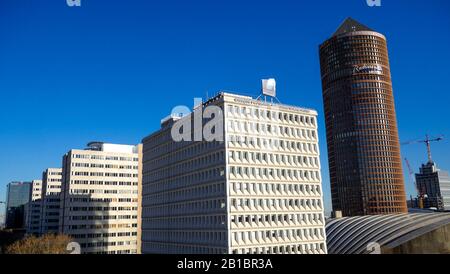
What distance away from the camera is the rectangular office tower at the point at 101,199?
152500mm

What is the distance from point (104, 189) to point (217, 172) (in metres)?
95.0

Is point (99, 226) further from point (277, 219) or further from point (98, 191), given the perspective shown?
point (277, 219)

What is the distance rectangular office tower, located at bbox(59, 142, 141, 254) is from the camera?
152500 millimetres

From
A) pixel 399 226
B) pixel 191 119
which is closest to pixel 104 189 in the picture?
pixel 191 119

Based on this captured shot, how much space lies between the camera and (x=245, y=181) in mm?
83562

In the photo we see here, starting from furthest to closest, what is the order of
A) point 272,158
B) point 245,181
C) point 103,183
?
point 103,183
point 272,158
point 245,181

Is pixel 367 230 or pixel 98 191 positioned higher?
pixel 98 191

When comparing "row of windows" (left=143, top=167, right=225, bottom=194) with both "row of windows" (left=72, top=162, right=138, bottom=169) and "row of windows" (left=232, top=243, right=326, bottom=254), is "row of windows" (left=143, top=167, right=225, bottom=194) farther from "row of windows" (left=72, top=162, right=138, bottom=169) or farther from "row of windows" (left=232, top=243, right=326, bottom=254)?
"row of windows" (left=72, top=162, right=138, bottom=169)

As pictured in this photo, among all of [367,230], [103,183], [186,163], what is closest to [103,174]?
[103,183]

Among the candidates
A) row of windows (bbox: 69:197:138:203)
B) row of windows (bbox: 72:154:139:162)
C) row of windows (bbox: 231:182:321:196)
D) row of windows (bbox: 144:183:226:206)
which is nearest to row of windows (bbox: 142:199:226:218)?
row of windows (bbox: 144:183:226:206)

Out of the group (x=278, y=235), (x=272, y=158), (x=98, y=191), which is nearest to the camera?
(x=278, y=235)

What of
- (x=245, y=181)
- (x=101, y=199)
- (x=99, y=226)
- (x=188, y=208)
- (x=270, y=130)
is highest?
(x=270, y=130)

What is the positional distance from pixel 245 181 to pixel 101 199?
322 ft
